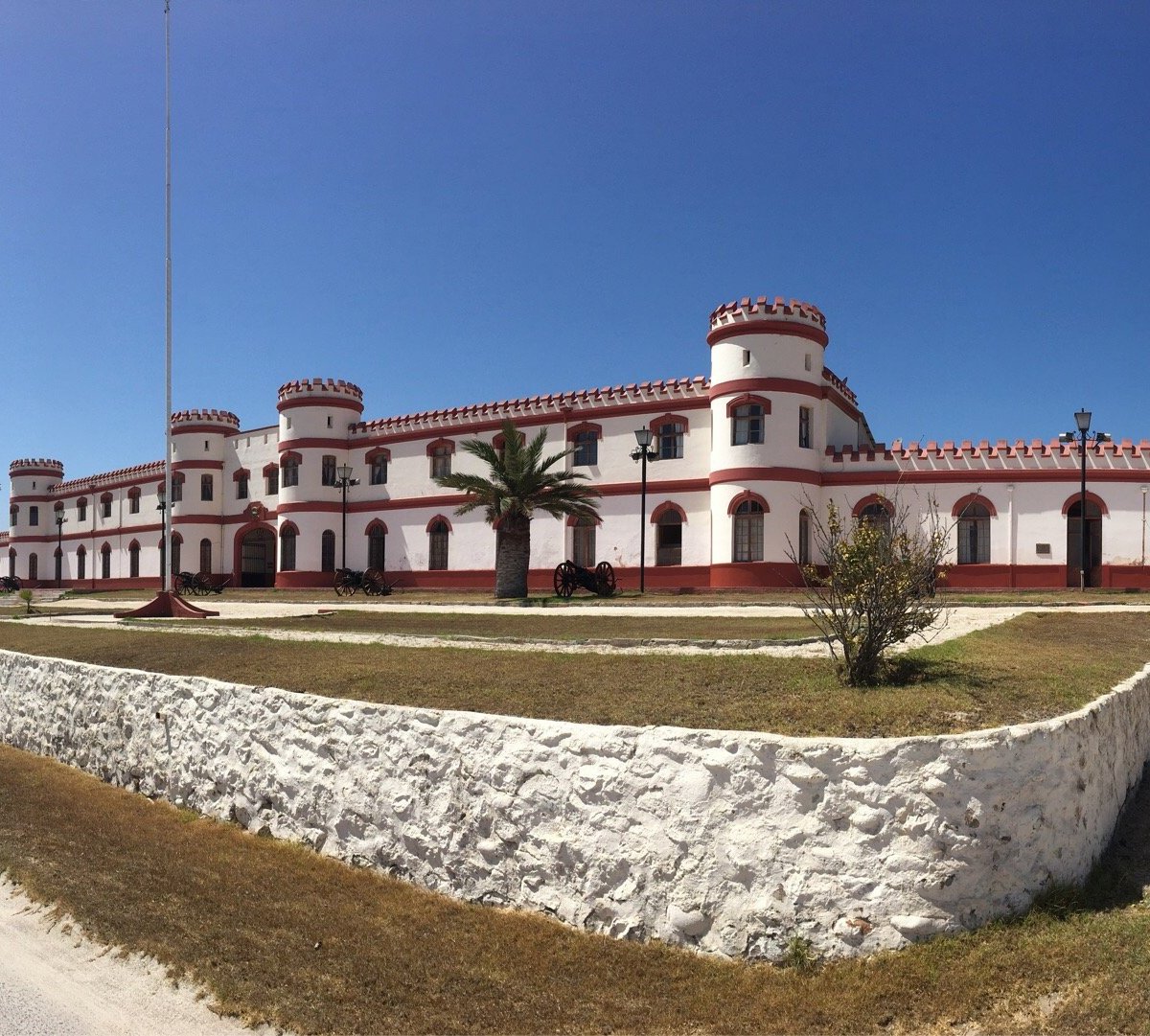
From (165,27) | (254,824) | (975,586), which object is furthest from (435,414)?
(254,824)

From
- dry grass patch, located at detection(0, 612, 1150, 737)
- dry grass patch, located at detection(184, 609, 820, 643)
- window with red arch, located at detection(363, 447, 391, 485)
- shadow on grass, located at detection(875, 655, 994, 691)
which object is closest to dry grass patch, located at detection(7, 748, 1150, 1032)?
dry grass patch, located at detection(0, 612, 1150, 737)

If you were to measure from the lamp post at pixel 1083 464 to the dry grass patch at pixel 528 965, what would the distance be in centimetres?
1948

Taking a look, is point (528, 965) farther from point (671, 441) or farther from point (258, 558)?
point (258, 558)

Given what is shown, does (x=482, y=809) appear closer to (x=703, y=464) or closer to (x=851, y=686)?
(x=851, y=686)

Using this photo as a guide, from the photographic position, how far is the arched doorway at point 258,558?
44906mm

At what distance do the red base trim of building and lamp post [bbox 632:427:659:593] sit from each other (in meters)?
12.6

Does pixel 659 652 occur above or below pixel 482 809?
above

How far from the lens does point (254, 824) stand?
830cm

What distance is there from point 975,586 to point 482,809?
2395cm

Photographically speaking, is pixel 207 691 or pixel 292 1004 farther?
pixel 207 691

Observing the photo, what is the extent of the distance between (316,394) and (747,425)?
20717mm

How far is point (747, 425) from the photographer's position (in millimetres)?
28703

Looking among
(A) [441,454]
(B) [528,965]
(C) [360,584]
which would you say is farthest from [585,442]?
(B) [528,965]

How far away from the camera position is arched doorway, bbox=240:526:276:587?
44.9 m
